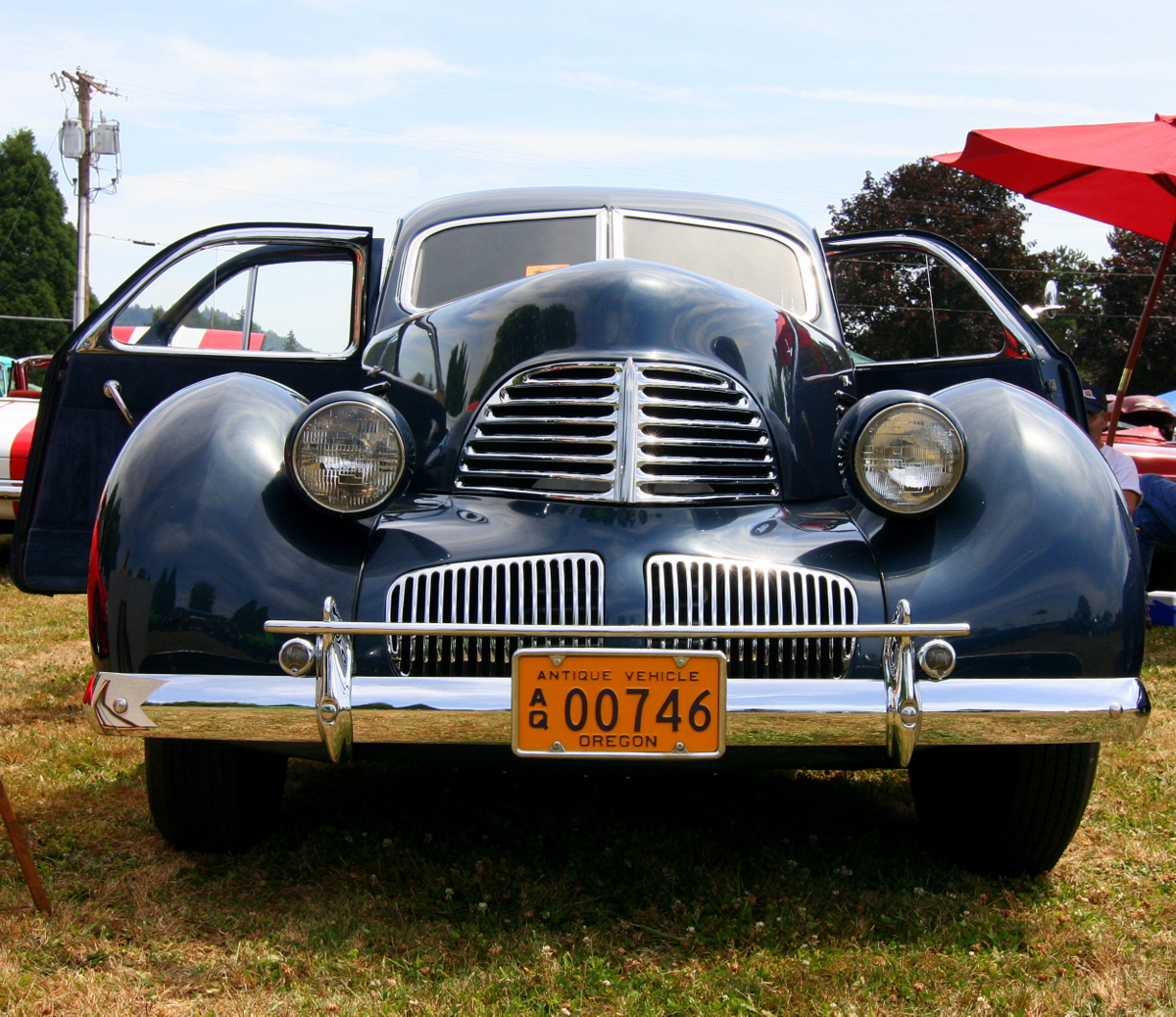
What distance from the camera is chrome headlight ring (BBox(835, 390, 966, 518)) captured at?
2.54 m

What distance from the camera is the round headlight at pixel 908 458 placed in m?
2.54

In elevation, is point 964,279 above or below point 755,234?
below

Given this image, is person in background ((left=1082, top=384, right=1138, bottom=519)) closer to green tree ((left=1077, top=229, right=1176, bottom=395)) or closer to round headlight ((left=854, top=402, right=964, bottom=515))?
round headlight ((left=854, top=402, right=964, bottom=515))

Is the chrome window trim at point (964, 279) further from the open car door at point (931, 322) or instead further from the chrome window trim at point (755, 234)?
the chrome window trim at point (755, 234)

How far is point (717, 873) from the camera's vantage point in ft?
9.05

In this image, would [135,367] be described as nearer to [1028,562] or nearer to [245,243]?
[245,243]

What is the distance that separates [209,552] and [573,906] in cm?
110

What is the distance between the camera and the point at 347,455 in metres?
2.56

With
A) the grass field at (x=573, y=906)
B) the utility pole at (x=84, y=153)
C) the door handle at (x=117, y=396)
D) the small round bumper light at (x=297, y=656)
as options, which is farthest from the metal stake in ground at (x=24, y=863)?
the utility pole at (x=84, y=153)

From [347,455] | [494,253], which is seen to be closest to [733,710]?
[347,455]

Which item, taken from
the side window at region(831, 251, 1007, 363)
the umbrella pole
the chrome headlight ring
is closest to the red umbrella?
the umbrella pole

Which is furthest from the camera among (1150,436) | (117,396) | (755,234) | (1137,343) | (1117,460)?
(1150,436)

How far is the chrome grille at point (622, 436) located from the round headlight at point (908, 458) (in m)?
0.36

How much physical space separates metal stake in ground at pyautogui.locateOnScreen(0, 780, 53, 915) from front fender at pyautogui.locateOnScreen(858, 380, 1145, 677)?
1.86 meters
